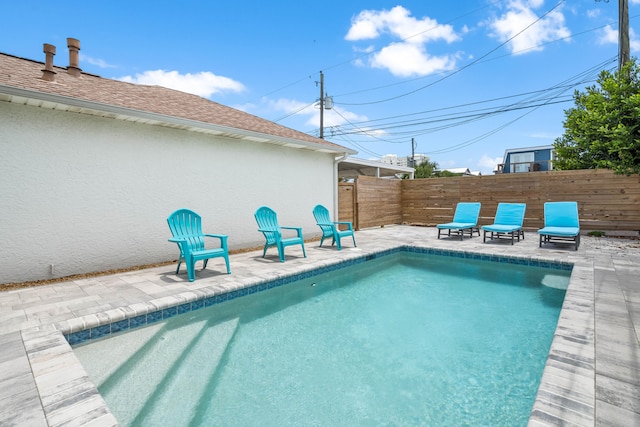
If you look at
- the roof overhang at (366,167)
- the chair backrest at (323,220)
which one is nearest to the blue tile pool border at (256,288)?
the chair backrest at (323,220)

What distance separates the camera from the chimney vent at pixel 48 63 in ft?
17.1

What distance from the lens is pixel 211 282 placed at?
14.3 feet

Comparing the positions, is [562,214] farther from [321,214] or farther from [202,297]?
[202,297]

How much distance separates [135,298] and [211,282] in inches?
36.8

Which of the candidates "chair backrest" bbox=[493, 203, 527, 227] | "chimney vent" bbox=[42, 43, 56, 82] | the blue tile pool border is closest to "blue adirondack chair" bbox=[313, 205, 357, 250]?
the blue tile pool border

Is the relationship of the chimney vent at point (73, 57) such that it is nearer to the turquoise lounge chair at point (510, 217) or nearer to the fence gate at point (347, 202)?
the fence gate at point (347, 202)

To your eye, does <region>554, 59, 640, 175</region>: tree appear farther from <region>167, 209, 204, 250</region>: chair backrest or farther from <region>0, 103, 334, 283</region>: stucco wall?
<region>167, 209, 204, 250</region>: chair backrest

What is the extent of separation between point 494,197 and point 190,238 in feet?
30.8

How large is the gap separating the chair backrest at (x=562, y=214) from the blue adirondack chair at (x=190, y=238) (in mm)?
7334

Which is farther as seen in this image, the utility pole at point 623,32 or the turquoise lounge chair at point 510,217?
the utility pole at point 623,32

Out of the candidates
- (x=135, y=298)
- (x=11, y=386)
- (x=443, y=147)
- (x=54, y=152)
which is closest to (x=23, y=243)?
(x=54, y=152)

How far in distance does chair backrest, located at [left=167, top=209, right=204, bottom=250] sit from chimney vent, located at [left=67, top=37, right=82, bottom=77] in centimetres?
395

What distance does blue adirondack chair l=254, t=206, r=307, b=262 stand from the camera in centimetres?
578

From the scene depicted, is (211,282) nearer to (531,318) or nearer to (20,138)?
(20,138)
